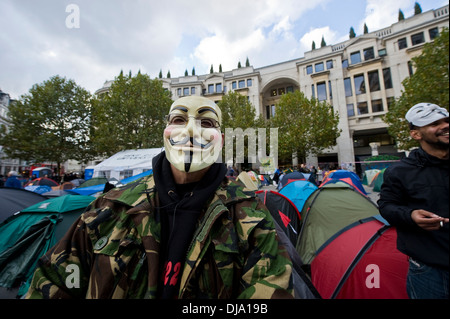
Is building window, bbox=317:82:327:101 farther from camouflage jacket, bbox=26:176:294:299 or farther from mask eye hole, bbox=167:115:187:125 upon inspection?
camouflage jacket, bbox=26:176:294:299

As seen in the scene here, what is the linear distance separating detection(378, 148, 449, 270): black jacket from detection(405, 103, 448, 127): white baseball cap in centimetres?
19

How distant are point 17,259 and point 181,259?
11.1ft

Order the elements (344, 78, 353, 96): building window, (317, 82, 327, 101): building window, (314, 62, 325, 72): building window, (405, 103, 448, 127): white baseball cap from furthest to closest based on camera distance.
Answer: (314, 62, 325, 72): building window → (317, 82, 327, 101): building window → (344, 78, 353, 96): building window → (405, 103, 448, 127): white baseball cap

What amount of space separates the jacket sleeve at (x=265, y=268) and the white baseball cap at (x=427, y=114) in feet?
2.95

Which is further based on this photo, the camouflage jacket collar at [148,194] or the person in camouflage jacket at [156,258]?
the camouflage jacket collar at [148,194]

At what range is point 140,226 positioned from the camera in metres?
1.06

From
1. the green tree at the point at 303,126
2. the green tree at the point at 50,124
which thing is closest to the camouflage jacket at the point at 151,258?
the green tree at the point at 303,126

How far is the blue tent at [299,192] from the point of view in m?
3.97

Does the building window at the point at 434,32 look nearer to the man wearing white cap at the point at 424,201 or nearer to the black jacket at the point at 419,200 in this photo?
the man wearing white cap at the point at 424,201

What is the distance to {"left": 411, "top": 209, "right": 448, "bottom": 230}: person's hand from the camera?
0.81m

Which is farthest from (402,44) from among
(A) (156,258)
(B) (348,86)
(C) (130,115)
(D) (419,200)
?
(B) (348,86)

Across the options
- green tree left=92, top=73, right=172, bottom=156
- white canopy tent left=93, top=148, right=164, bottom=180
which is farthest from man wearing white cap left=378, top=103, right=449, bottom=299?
green tree left=92, top=73, right=172, bottom=156

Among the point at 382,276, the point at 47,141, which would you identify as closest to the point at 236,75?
the point at 47,141
